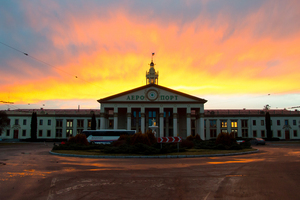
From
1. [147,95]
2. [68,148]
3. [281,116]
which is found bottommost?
[68,148]

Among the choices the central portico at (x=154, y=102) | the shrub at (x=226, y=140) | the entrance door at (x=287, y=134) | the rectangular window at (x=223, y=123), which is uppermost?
the central portico at (x=154, y=102)

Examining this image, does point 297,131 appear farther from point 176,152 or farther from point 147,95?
point 176,152

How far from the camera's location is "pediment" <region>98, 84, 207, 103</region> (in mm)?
60406

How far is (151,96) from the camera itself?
61.0 m

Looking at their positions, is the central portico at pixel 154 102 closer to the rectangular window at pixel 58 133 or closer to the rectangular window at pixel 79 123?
the rectangular window at pixel 79 123

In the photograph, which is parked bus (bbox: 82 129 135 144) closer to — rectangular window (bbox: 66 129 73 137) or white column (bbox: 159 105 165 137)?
white column (bbox: 159 105 165 137)

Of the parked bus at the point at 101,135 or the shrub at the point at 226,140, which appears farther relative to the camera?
the parked bus at the point at 101,135

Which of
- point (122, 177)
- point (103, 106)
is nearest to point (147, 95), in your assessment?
point (103, 106)

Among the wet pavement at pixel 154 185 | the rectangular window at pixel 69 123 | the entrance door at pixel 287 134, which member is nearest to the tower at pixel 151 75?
the rectangular window at pixel 69 123

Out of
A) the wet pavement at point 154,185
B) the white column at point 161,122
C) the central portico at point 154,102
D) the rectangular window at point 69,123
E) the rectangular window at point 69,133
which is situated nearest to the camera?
the wet pavement at point 154,185

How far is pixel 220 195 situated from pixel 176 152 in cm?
1506

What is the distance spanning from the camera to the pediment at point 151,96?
60406mm

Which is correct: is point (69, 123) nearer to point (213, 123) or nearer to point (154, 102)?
point (154, 102)

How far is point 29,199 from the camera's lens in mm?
7312
